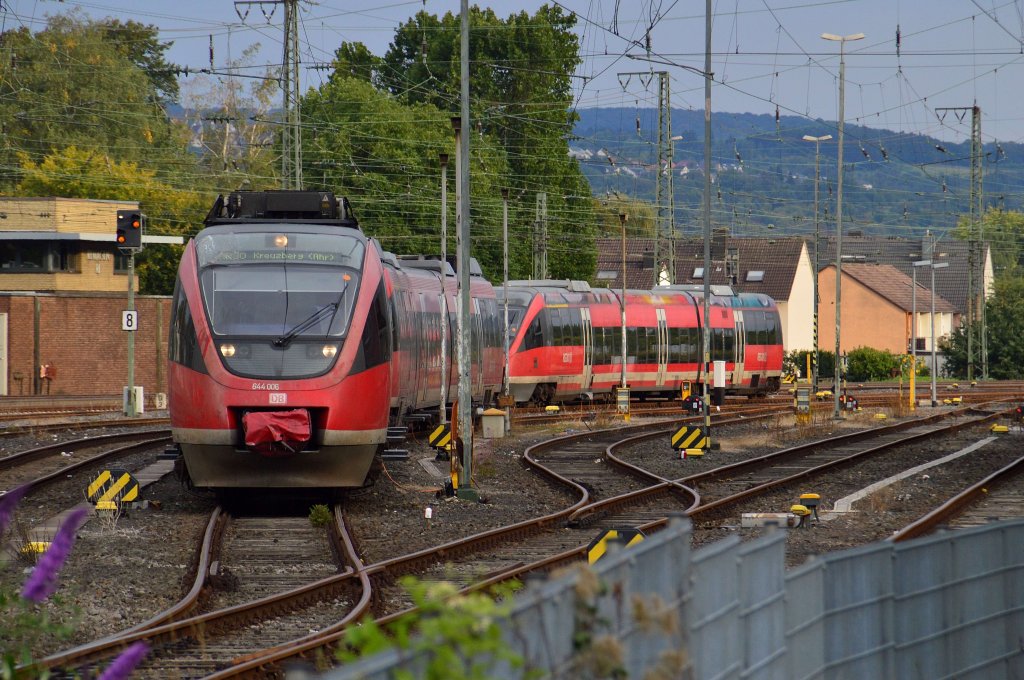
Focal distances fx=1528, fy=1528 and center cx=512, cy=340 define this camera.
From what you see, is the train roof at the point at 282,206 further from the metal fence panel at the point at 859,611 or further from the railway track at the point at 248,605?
the metal fence panel at the point at 859,611

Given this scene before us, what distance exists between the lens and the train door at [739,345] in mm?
52312

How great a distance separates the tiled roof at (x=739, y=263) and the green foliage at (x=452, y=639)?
90242 millimetres

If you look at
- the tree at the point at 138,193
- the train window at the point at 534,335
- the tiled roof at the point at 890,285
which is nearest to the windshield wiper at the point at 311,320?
the train window at the point at 534,335

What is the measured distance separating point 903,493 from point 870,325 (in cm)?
8423

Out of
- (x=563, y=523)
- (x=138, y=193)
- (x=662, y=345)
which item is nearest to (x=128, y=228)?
(x=563, y=523)

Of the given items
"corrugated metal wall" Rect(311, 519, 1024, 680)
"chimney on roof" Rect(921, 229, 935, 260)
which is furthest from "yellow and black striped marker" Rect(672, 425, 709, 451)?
"chimney on roof" Rect(921, 229, 935, 260)

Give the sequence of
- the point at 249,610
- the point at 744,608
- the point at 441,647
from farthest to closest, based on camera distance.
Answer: the point at 249,610 < the point at 744,608 < the point at 441,647

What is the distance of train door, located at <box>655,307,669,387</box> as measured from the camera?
→ 164ft

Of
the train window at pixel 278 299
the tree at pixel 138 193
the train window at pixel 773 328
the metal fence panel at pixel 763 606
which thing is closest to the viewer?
the metal fence panel at pixel 763 606

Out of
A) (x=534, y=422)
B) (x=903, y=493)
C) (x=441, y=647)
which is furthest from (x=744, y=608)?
(x=534, y=422)

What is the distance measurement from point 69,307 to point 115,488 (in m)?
39.1

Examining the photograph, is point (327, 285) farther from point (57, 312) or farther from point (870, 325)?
point (870, 325)

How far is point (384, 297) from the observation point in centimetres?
1795

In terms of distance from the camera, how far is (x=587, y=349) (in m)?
46.0
